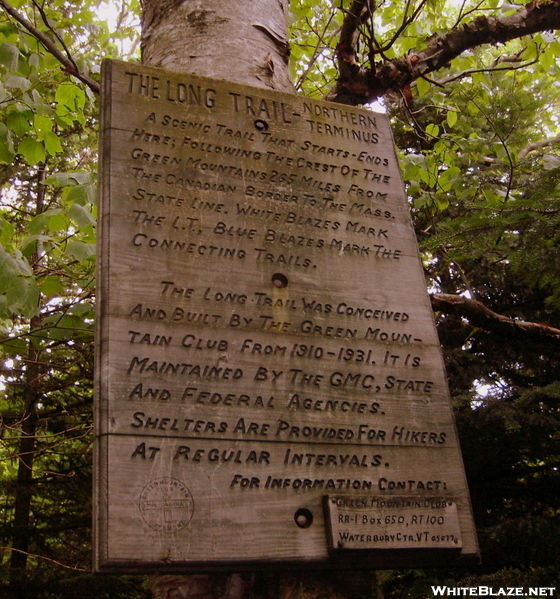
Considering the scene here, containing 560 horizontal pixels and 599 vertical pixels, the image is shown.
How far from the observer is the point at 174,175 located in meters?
2.69

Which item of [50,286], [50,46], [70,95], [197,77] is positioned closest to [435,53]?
[197,77]

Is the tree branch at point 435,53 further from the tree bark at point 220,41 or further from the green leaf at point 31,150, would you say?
the green leaf at point 31,150

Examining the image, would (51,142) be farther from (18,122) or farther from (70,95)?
(70,95)

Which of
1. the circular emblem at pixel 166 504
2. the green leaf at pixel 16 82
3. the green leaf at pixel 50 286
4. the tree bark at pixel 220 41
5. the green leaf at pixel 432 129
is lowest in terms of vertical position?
the circular emblem at pixel 166 504

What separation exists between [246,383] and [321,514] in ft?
1.77

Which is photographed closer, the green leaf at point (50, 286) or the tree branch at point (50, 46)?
the tree branch at point (50, 46)

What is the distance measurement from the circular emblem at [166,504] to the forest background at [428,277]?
0.50 metres

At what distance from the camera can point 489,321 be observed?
18.3 feet

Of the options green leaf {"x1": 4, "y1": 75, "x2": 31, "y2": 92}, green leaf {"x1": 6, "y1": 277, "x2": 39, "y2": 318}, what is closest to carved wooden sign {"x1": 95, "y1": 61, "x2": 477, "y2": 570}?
green leaf {"x1": 6, "y1": 277, "x2": 39, "y2": 318}

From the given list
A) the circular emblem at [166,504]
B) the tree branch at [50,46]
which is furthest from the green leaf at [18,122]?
the circular emblem at [166,504]

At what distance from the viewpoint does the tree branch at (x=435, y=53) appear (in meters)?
4.06

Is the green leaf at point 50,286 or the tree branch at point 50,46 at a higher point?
the tree branch at point 50,46

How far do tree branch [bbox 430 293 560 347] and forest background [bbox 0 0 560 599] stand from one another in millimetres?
19

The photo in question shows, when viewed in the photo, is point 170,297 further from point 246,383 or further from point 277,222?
point 277,222
